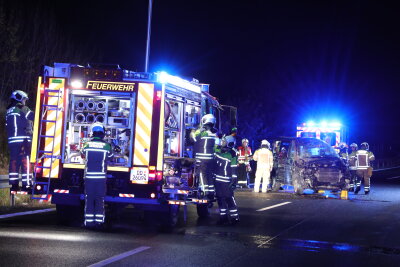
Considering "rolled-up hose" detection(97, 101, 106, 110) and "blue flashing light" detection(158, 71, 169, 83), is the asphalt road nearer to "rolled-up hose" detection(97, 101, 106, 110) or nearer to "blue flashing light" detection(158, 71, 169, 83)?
"rolled-up hose" detection(97, 101, 106, 110)

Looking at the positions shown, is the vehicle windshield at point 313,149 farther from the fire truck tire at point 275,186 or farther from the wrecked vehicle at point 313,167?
the fire truck tire at point 275,186

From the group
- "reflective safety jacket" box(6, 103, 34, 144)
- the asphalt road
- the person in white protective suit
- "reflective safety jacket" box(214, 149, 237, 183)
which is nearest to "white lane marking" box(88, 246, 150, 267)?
the asphalt road

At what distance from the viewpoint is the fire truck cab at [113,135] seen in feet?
31.8

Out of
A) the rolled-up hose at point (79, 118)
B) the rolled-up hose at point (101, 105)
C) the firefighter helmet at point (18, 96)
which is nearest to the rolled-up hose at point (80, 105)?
the rolled-up hose at point (79, 118)

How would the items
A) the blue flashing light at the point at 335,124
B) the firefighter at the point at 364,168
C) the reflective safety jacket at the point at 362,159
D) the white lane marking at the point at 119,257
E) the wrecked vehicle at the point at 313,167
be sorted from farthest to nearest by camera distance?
the blue flashing light at the point at 335,124, the reflective safety jacket at the point at 362,159, the firefighter at the point at 364,168, the wrecked vehicle at the point at 313,167, the white lane marking at the point at 119,257

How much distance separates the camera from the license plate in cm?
966

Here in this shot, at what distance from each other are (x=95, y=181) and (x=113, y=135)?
1.75m

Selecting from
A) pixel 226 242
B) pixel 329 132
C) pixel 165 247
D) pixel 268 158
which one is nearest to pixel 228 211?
pixel 226 242

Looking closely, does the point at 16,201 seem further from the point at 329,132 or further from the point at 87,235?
the point at 329,132

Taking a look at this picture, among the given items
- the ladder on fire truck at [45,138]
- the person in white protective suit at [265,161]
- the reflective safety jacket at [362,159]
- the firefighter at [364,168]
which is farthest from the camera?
the reflective safety jacket at [362,159]

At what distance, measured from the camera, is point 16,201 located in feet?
41.0

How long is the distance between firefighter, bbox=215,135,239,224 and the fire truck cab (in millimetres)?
405

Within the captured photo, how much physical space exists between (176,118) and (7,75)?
17.6m

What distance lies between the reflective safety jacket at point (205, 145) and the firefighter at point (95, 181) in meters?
2.23
